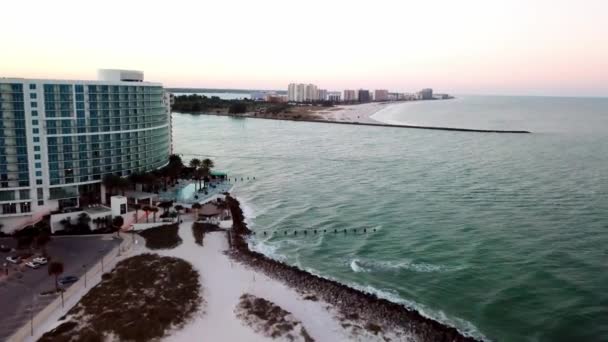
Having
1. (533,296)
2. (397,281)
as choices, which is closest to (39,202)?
(397,281)

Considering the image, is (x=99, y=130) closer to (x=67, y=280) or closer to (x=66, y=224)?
(x=66, y=224)

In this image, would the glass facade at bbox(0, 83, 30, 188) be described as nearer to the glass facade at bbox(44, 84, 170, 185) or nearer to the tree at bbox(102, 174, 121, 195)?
the glass facade at bbox(44, 84, 170, 185)

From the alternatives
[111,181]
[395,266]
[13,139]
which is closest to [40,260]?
[111,181]

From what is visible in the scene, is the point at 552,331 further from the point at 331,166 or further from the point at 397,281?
the point at 331,166

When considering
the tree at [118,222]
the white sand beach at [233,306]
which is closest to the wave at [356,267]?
the white sand beach at [233,306]

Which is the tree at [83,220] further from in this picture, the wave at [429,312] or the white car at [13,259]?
the wave at [429,312]

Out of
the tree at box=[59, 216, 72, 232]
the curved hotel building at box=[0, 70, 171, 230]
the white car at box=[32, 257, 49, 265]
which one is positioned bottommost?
the white car at box=[32, 257, 49, 265]

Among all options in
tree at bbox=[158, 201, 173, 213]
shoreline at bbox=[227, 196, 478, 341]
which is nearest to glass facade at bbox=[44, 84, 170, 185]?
tree at bbox=[158, 201, 173, 213]

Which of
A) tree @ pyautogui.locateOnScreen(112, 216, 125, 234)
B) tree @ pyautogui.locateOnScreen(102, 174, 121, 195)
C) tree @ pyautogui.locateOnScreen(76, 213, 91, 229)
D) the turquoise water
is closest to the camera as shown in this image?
the turquoise water
